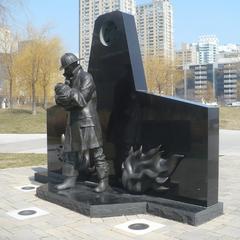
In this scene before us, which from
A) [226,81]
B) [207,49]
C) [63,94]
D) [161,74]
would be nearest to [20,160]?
[63,94]

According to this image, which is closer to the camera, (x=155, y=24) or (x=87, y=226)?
(x=87, y=226)

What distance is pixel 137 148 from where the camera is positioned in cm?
651

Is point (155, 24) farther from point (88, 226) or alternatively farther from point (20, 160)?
point (88, 226)

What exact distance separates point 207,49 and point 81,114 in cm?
9945

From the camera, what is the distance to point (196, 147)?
18.5ft

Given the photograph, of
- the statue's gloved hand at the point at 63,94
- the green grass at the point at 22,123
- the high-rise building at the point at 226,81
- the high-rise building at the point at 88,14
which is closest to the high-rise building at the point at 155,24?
the high-rise building at the point at 226,81

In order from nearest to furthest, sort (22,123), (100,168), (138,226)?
(138,226), (100,168), (22,123)

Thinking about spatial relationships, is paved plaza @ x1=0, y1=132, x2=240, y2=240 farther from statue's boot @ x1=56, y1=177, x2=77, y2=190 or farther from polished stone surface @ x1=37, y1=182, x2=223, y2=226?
statue's boot @ x1=56, y1=177, x2=77, y2=190

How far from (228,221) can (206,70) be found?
260 feet

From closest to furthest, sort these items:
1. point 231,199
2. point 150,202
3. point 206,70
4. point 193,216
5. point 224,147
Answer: point 193,216
point 150,202
point 231,199
point 224,147
point 206,70

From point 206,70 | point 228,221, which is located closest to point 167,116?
point 228,221

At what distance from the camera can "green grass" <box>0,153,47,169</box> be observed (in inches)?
446

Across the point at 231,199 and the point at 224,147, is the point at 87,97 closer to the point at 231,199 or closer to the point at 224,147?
the point at 231,199

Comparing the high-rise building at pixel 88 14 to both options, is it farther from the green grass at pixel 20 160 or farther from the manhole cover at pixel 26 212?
the manhole cover at pixel 26 212
